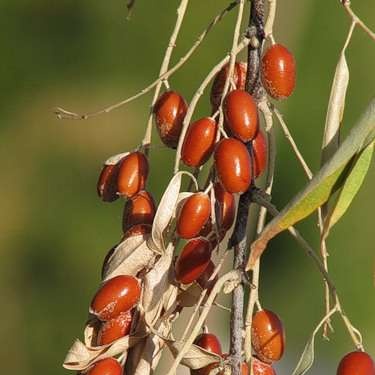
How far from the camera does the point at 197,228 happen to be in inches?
20.5

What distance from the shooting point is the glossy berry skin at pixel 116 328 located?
0.54m

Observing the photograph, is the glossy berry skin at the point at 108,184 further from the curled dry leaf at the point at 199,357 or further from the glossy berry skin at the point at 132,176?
the curled dry leaf at the point at 199,357

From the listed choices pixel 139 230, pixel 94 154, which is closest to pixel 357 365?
pixel 139 230

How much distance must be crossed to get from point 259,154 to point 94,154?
5.19 feet

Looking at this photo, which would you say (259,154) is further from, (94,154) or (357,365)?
(94,154)

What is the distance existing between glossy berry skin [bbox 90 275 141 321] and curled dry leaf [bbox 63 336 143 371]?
0.05 feet

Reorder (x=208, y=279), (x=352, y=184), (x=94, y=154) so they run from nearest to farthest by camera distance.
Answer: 1. (x=352, y=184)
2. (x=208, y=279)
3. (x=94, y=154)

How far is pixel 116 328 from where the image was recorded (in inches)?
21.5

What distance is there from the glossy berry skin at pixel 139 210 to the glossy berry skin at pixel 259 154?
62 millimetres

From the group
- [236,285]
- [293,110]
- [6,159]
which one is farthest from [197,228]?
[6,159]

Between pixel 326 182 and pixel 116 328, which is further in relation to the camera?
pixel 116 328

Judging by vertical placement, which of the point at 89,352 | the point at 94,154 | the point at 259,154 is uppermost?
the point at 259,154

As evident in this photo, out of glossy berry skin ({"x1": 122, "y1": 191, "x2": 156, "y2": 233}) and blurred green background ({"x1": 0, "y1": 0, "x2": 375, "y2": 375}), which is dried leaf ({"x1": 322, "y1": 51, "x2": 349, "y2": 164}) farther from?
blurred green background ({"x1": 0, "y1": 0, "x2": 375, "y2": 375})

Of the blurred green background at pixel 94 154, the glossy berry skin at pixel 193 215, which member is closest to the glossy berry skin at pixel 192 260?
the glossy berry skin at pixel 193 215
